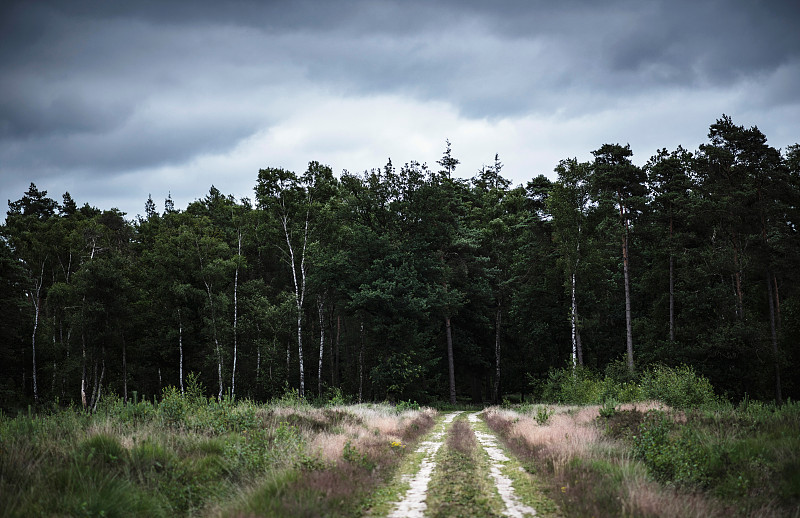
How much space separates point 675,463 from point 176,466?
9.36m

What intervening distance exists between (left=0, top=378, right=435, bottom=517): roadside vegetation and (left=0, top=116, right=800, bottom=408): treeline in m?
20.2

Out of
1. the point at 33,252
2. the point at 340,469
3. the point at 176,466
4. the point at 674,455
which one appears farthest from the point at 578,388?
the point at 33,252

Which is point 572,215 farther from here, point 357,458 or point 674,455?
point 357,458

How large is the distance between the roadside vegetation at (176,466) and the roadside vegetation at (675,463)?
3686 millimetres

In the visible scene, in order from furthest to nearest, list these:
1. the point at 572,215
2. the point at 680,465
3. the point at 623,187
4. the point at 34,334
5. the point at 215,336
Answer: the point at 215,336, the point at 34,334, the point at 572,215, the point at 623,187, the point at 680,465

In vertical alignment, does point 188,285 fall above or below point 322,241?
below

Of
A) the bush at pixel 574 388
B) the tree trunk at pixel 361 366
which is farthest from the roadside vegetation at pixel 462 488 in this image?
the tree trunk at pixel 361 366

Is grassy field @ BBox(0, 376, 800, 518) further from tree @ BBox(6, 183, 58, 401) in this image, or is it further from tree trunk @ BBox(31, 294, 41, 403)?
tree @ BBox(6, 183, 58, 401)

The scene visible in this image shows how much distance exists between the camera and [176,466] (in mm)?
7270

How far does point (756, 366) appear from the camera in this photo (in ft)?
93.4

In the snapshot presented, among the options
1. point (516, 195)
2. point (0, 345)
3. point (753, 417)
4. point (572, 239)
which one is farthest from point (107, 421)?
→ point (516, 195)

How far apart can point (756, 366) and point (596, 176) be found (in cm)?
1691

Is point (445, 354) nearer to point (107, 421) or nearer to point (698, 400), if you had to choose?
point (698, 400)

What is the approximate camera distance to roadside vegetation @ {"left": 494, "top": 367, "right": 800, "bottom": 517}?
6.23m
